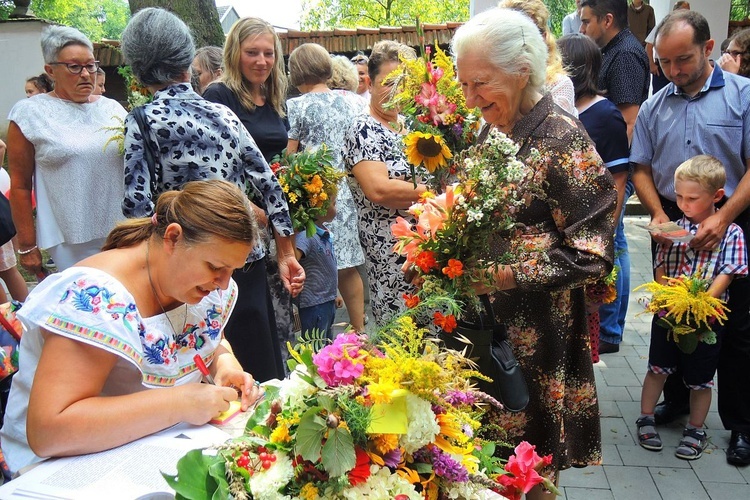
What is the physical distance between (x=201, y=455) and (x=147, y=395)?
14.8 inches

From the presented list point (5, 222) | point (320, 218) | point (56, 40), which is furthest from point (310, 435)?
point (5, 222)

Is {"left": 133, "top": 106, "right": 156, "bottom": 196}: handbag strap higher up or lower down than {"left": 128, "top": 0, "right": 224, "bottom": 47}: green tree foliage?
lower down

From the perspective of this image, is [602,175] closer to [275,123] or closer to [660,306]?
[660,306]

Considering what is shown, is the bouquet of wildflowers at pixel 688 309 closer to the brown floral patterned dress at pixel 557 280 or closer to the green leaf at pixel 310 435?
the brown floral patterned dress at pixel 557 280

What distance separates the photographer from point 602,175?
2.22 meters

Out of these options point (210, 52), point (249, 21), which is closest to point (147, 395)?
point (249, 21)

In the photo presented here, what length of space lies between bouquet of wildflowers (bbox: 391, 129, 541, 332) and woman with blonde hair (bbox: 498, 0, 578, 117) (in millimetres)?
1361

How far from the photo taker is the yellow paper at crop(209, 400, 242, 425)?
1.88 metres

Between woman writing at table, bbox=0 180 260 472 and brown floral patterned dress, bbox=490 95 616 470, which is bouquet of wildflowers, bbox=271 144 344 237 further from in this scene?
brown floral patterned dress, bbox=490 95 616 470


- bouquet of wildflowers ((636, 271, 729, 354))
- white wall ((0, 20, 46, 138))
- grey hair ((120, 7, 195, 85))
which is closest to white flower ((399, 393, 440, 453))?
grey hair ((120, 7, 195, 85))

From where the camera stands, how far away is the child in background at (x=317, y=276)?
4.12 metres

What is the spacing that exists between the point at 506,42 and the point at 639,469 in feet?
8.52

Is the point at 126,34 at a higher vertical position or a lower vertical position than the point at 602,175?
higher

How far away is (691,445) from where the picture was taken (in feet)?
12.4
